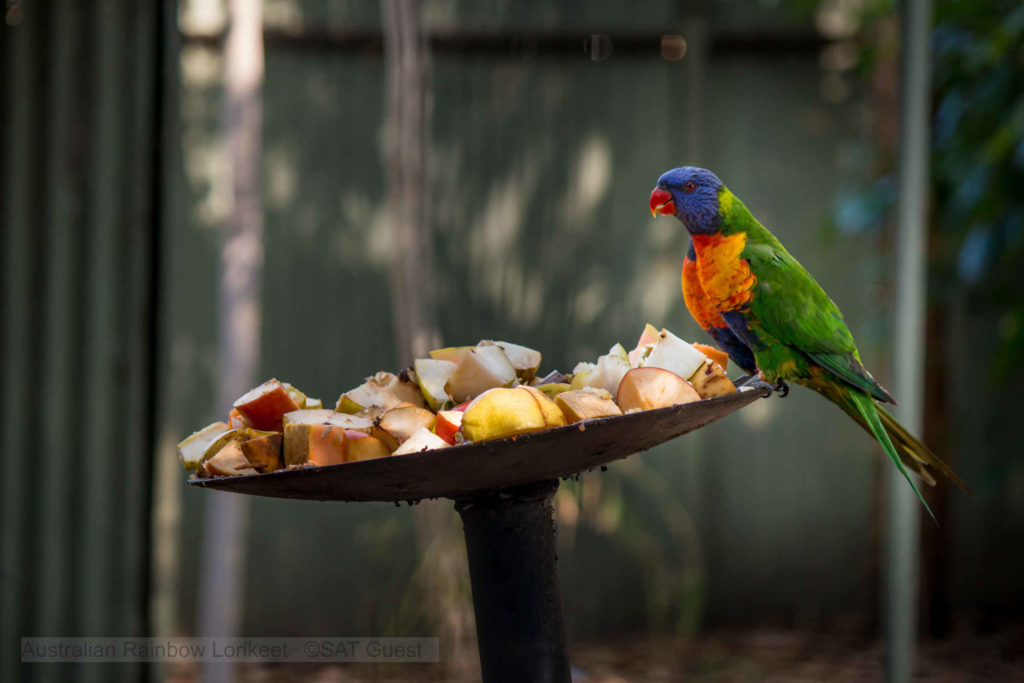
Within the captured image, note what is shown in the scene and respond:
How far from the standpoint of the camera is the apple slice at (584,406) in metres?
0.57

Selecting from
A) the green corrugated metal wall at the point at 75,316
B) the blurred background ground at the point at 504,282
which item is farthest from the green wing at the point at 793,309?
the green corrugated metal wall at the point at 75,316

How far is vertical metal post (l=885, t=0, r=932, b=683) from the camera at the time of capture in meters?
1.91

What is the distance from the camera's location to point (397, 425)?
0.62m

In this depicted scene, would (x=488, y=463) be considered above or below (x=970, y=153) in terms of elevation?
below

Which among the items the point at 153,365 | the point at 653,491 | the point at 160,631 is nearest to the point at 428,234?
the point at 153,365

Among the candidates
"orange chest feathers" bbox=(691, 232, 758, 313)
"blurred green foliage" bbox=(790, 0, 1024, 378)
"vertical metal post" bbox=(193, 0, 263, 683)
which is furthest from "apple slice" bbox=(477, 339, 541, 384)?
"blurred green foliage" bbox=(790, 0, 1024, 378)

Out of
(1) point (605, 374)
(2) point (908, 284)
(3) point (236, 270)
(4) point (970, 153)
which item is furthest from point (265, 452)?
(4) point (970, 153)

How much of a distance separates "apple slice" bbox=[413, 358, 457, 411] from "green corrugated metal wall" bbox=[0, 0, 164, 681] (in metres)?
1.65

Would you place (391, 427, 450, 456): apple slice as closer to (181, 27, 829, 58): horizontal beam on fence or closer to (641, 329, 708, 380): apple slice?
(641, 329, 708, 380): apple slice

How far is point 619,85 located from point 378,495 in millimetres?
2276

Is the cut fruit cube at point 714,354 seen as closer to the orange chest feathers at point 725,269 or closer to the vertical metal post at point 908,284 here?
the orange chest feathers at point 725,269

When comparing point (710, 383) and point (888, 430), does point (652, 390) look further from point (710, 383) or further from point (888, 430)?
point (888, 430)

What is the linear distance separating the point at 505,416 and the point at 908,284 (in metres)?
1.64

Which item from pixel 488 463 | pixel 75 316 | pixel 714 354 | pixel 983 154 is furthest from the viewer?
pixel 983 154
